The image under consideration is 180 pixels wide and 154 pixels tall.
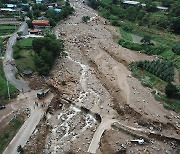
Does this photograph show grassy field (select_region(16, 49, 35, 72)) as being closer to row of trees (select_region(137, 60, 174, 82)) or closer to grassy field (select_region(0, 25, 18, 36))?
grassy field (select_region(0, 25, 18, 36))

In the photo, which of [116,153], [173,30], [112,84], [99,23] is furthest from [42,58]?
[173,30]

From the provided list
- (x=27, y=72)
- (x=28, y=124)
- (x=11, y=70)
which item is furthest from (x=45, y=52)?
(x=28, y=124)

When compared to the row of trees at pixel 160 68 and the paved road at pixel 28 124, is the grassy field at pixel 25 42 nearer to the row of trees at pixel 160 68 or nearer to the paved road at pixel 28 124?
the paved road at pixel 28 124

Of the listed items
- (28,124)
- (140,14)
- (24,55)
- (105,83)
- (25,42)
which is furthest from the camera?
(140,14)

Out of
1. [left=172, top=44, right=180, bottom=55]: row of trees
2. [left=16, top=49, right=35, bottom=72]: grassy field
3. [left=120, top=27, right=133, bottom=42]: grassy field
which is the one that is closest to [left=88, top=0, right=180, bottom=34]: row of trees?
[left=120, top=27, right=133, bottom=42]: grassy field

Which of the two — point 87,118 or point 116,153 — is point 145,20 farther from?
point 116,153

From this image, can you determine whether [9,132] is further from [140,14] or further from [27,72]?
[140,14]

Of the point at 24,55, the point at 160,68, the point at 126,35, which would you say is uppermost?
the point at 160,68
